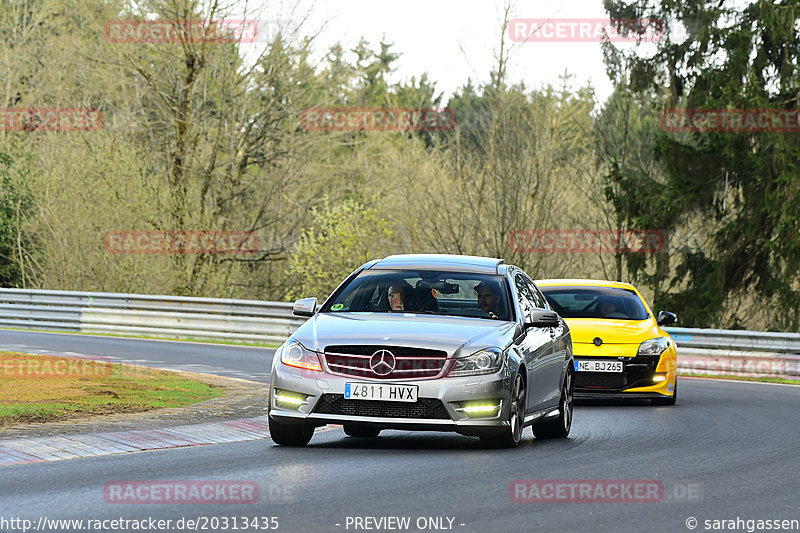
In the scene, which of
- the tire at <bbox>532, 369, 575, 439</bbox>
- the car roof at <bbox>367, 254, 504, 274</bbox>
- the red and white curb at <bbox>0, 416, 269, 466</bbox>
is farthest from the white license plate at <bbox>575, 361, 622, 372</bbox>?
the red and white curb at <bbox>0, 416, 269, 466</bbox>

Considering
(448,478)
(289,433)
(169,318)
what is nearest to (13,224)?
(169,318)

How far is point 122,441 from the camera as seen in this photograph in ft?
35.6

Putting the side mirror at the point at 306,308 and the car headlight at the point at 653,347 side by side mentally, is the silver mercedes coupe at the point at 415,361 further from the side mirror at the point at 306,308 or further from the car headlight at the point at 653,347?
the car headlight at the point at 653,347

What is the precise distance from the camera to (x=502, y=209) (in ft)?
115

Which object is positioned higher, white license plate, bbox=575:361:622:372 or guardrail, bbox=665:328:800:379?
white license plate, bbox=575:361:622:372

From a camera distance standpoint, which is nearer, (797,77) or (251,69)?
(797,77)

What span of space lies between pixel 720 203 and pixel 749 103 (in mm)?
3454

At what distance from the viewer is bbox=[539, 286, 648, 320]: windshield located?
17406mm

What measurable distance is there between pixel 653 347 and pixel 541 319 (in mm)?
5256

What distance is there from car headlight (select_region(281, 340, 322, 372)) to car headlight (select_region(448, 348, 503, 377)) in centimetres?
108

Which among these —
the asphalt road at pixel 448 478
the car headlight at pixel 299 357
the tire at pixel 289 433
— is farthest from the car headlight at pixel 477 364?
the tire at pixel 289 433

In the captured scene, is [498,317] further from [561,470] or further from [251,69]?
[251,69]

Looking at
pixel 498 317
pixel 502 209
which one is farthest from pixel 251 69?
pixel 498 317

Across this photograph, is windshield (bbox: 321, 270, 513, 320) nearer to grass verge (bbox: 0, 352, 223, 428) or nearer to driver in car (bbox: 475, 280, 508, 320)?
driver in car (bbox: 475, 280, 508, 320)
